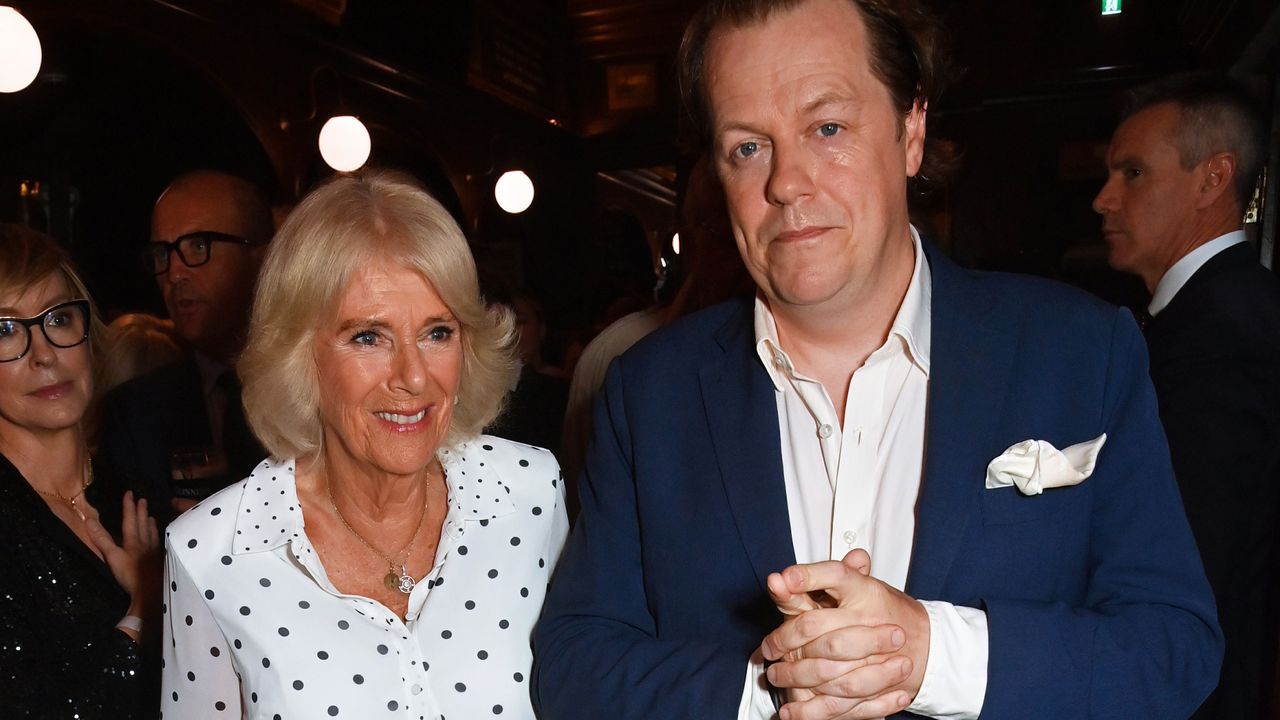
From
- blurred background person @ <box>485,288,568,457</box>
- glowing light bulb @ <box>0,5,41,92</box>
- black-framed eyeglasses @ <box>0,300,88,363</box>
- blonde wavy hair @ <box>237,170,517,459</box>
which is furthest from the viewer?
glowing light bulb @ <box>0,5,41,92</box>

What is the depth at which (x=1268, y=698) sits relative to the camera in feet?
7.14

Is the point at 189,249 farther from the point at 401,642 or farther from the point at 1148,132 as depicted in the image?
the point at 1148,132

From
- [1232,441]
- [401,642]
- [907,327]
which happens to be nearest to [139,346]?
[401,642]

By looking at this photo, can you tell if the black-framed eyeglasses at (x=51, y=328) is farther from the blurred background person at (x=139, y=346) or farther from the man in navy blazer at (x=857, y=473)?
the man in navy blazer at (x=857, y=473)

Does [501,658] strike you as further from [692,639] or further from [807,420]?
[807,420]

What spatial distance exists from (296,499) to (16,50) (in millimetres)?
3097

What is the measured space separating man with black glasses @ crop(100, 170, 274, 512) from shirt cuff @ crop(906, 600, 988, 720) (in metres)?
1.78

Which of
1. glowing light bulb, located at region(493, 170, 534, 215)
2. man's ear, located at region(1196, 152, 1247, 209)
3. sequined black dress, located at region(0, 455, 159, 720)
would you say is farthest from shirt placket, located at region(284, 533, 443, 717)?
glowing light bulb, located at region(493, 170, 534, 215)

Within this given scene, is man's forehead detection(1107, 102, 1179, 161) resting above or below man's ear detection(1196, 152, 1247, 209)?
above

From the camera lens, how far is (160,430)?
2418 mm

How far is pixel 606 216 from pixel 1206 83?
9162 mm

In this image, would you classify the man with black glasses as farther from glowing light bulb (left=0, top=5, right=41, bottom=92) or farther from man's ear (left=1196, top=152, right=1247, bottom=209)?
man's ear (left=1196, top=152, right=1247, bottom=209)

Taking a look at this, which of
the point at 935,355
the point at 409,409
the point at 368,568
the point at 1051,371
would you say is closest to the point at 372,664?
the point at 368,568

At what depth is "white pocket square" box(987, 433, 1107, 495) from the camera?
1204 mm
